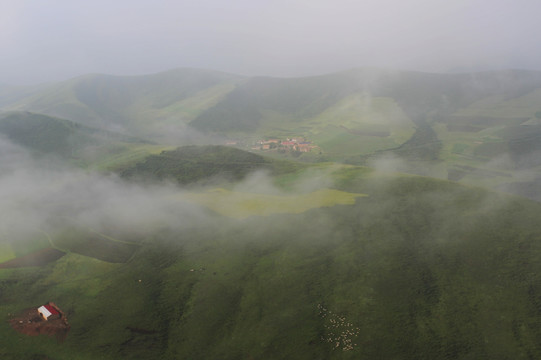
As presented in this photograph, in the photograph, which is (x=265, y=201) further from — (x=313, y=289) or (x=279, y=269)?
(x=313, y=289)

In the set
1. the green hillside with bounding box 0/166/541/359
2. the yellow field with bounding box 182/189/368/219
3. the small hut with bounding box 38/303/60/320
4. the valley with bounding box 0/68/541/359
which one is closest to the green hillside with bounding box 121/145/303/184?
the valley with bounding box 0/68/541/359

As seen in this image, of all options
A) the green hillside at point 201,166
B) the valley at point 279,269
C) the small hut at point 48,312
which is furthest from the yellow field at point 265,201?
the small hut at point 48,312

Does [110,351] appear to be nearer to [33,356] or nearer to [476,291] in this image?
[33,356]

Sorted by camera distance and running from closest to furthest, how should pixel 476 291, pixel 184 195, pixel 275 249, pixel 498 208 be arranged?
pixel 476 291 < pixel 275 249 < pixel 498 208 < pixel 184 195

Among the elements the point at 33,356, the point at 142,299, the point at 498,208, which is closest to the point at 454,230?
the point at 498,208

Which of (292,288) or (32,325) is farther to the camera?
(292,288)

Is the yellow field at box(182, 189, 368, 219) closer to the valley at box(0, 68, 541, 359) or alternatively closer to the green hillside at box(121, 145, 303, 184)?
the valley at box(0, 68, 541, 359)

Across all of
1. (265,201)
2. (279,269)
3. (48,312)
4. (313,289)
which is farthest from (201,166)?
(313,289)
